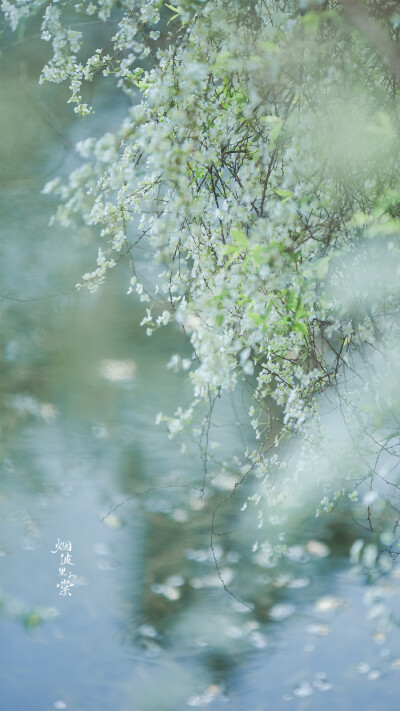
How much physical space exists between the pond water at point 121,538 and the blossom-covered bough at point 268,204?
0.08 meters

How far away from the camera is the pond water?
4.92ft

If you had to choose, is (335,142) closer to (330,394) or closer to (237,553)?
(330,394)

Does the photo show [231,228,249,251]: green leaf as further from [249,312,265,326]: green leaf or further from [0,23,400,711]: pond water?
[0,23,400,711]: pond water

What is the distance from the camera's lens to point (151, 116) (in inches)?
53.4

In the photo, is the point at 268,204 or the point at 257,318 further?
the point at 268,204

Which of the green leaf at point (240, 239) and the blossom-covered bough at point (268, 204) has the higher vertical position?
the blossom-covered bough at point (268, 204)

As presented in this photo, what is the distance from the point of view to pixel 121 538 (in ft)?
5.24

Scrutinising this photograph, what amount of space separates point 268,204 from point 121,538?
2.90 feet

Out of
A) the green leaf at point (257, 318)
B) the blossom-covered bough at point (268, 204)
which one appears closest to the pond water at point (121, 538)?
the blossom-covered bough at point (268, 204)

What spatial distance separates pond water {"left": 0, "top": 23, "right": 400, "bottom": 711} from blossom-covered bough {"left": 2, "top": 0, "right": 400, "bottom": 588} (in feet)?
0.25

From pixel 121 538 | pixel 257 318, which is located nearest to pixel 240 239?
pixel 257 318

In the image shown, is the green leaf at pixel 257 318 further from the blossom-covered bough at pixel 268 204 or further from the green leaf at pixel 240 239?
the green leaf at pixel 240 239

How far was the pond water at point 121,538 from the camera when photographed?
1.50 meters

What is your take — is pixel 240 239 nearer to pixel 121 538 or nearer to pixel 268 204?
pixel 268 204
